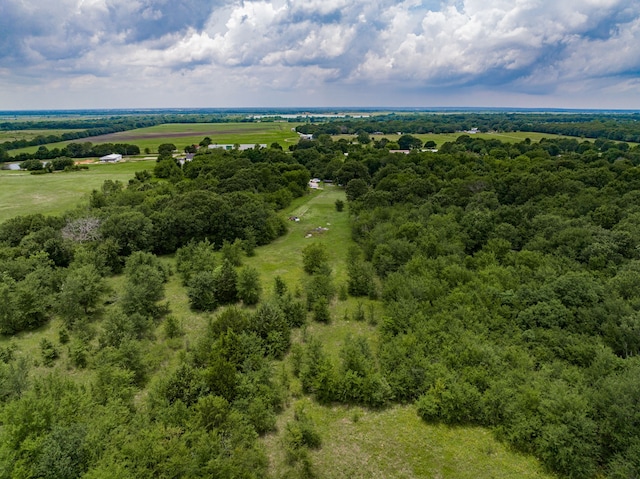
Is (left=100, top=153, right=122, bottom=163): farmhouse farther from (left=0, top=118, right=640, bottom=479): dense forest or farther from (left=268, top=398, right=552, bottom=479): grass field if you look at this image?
(left=268, top=398, right=552, bottom=479): grass field

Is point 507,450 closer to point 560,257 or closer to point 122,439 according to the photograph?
point 122,439

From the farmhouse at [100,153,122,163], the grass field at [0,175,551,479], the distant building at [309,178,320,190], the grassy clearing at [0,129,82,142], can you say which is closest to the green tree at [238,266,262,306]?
the grass field at [0,175,551,479]

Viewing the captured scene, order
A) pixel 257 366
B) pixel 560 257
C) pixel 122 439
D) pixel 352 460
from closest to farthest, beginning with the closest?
pixel 122 439, pixel 352 460, pixel 257 366, pixel 560 257

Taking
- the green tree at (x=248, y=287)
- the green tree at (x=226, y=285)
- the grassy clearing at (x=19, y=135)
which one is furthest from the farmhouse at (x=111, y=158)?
the green tree at (x=248, y=287)

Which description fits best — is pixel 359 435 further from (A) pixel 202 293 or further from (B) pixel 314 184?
(B) pixel 314 184

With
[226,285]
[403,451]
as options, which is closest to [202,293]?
[226,285]

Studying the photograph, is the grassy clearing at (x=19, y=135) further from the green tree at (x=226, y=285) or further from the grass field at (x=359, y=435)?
the grass field at (x=359, y=435)

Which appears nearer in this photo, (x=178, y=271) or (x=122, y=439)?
(x=122, y=439)

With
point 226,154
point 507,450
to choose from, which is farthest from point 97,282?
point 226,154
